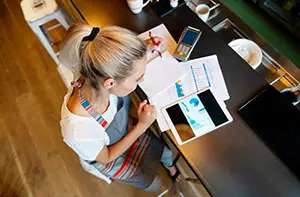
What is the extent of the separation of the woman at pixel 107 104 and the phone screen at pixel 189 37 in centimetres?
29

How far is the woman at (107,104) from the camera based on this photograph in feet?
2.24

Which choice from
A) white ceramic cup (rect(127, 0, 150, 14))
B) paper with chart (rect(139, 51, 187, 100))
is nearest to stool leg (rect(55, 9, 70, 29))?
white ceramic cup (rect(127, 0, 150, 14))

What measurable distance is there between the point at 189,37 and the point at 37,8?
105cm

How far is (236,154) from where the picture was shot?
2.70 feet

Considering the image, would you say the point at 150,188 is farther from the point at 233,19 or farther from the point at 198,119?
the point at 233,19

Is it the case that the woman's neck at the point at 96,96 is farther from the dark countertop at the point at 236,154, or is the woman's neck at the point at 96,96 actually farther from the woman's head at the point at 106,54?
the dark countertop at the point at 236,154

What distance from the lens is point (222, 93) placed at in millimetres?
913

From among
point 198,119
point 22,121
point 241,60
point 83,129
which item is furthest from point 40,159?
point 241,60

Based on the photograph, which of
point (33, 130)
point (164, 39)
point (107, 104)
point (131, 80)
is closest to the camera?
point (131, 80)

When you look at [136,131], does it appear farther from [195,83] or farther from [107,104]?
[195,83]

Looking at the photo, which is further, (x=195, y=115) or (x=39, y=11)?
(x=39, y=11)

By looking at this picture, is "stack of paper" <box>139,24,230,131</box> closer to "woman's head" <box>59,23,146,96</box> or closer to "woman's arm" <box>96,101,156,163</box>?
"woman's arm" <box>96,101,156,163</box>

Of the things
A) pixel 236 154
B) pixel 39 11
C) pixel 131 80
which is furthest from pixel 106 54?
pixel 39 11

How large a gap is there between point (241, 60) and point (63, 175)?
1.32 meters
